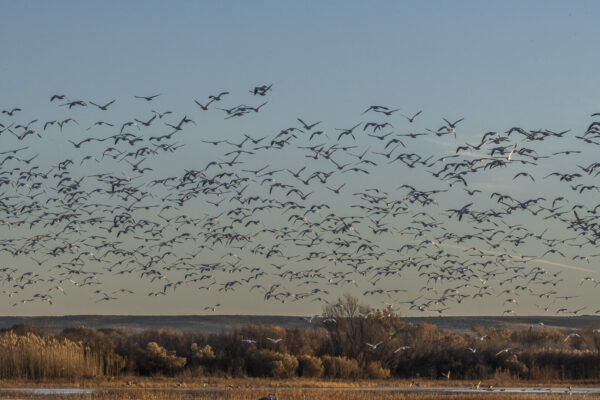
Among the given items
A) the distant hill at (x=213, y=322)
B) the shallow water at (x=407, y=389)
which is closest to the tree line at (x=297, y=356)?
the shallow water at (x=407, y=389)

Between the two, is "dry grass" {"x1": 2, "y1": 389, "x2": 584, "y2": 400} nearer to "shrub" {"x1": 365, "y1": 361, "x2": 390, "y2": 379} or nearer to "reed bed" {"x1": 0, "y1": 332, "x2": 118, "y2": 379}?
"reed bed" {"x1": 0, "y1": 332, "x2": 118, "y2": 379}

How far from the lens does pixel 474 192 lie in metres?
43.3

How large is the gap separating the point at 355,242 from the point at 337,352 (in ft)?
19.8

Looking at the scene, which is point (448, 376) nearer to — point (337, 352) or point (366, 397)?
point (337, 352)

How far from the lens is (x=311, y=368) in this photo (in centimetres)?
4959

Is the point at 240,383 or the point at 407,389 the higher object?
the point at 240,383

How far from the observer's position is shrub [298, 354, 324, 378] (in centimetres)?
4953

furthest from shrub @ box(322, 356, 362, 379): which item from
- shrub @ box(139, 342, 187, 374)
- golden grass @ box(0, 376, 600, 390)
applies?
shrub @ box(139, 342, 187, 374)

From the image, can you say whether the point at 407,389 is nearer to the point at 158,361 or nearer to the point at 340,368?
the point at 340,368

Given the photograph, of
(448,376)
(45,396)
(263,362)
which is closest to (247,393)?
(45,396)

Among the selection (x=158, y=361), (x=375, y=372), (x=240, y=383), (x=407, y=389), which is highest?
(x=158, y=361)

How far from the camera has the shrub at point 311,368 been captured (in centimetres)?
4953

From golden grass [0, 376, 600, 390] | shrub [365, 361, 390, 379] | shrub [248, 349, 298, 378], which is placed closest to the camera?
golden grass [0, 376, 600, 390]

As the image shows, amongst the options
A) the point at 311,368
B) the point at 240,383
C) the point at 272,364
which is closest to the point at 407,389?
the point at 240,383
